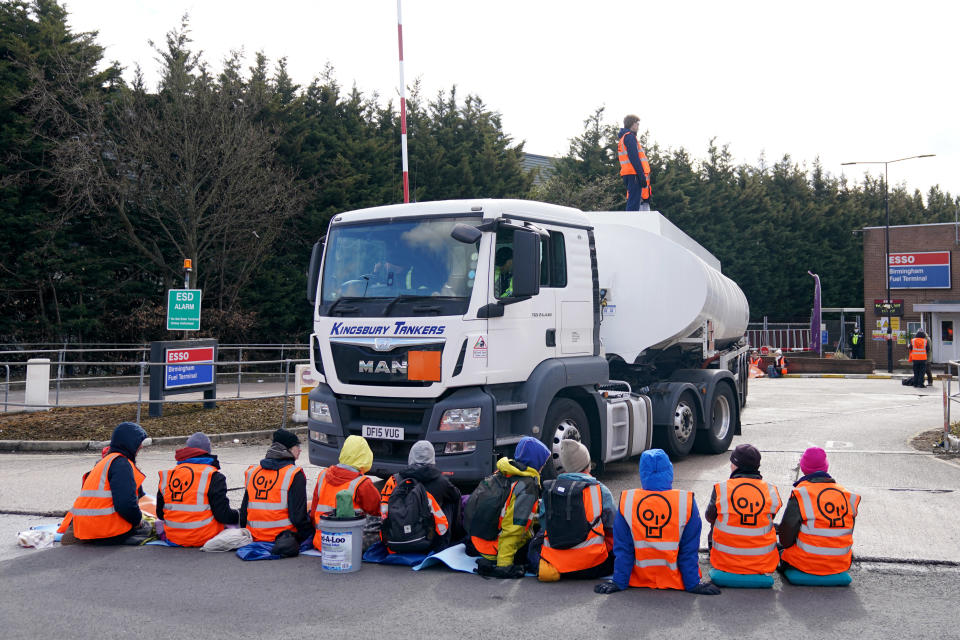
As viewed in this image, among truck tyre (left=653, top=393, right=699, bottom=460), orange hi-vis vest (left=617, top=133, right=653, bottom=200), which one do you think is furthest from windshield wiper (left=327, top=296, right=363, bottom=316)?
orange hi-vis vest (left=617, top=133, right=653, bottom=200)

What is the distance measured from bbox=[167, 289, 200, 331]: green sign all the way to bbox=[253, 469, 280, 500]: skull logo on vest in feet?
34.3

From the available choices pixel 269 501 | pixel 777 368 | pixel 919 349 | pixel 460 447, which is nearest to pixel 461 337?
pixel 460 447

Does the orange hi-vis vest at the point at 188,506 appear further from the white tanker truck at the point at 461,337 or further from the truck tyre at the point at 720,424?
the truck tyre at the point at 720,424

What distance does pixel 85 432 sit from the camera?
13.2 m

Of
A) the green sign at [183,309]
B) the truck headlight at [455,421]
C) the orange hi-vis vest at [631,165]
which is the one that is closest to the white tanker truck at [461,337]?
the truck headlight at [455,421]

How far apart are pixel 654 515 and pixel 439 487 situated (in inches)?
68.8

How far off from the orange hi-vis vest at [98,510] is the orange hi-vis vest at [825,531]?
521 centimetres

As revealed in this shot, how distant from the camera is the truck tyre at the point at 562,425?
8.12 metres

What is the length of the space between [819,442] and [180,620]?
415 inches

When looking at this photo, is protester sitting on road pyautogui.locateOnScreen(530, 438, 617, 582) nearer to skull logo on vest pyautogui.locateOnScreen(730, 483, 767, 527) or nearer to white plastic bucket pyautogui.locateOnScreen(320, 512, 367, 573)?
skull logo on vest pyautogui.locateOnScreen(730, 483, 767, 527)

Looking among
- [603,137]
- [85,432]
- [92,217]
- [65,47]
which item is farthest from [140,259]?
[603,137]

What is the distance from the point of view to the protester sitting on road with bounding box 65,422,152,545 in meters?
6.71

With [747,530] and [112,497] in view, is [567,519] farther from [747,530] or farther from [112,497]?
[112,497]

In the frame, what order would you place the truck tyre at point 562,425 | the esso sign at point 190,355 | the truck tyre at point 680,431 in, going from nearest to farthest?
the truck tyre at point 562,425 → the truck tyre at point 680,431 → the esso sign at point 190,355
